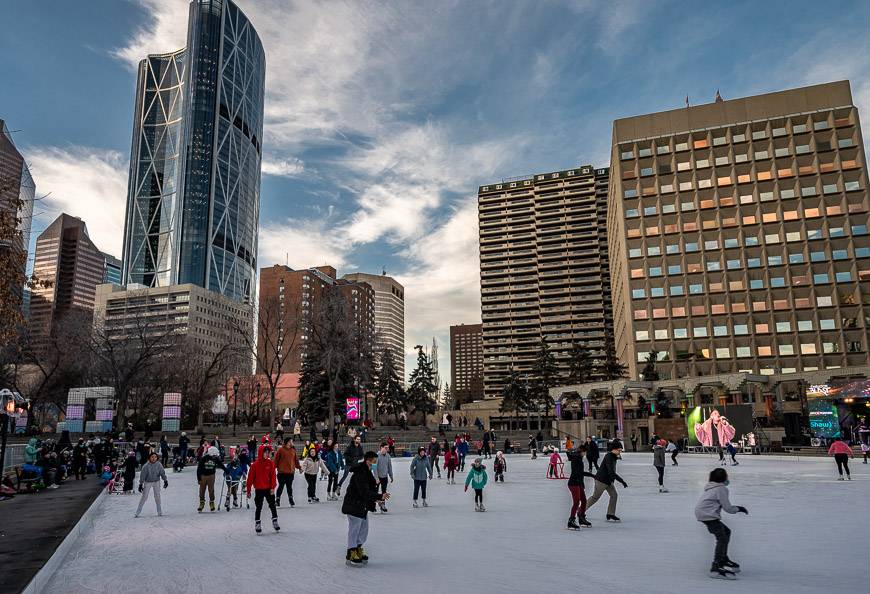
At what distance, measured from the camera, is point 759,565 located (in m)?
7.50

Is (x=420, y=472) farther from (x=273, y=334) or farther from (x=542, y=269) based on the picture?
(x=542, y=269)

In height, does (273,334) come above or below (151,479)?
above

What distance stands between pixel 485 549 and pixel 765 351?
77018 mm

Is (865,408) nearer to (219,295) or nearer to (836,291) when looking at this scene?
(836,291)

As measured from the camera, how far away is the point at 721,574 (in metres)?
6.89

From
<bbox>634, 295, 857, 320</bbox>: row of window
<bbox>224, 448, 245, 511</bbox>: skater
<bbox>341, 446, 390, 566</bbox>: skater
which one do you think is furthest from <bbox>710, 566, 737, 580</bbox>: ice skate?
<bbox>634, 295, 857, 320</bbox>: row of window

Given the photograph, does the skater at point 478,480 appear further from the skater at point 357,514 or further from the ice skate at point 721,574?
the ice skate at point 721,574

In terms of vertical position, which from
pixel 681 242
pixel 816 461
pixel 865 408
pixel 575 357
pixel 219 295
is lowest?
pixel 816 461

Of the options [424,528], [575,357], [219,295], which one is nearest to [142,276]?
[219,295]

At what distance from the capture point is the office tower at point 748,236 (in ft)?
240

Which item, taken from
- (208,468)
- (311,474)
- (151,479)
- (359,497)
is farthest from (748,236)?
(359,497)

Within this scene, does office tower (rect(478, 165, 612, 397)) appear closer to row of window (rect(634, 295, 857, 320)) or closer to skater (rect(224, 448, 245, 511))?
row of window (rect(634, 295, 857, 320))

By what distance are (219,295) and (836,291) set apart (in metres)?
153

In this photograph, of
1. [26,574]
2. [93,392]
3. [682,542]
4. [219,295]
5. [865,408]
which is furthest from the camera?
[219,295]
